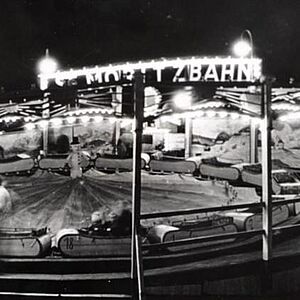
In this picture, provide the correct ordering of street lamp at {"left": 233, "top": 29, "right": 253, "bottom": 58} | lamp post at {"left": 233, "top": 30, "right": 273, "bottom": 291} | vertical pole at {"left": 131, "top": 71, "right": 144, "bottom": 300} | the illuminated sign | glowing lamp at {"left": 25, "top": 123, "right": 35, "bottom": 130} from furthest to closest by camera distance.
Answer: street lamp at {"left": 233, "top": 29, "right": 253, "bottom": 58} < the illuminated sign < glowing lamp at {"left": 25, "top": 123, "right": 35, "bottom": 130} < lamp post at {"left": 233, "top": 30, "right": 273, "bottom": 291} < vertical pole at {"left": 131, "top": 71, "right": 144, "bottom": 300}

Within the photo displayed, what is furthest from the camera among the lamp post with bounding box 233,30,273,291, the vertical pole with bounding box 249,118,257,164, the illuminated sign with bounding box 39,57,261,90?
the illuminated sign with bounding box 39,57,261,90

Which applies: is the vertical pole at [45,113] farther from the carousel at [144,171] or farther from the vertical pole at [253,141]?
the vertical pole at [253,141]

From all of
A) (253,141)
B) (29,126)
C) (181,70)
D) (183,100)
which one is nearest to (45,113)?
(29,126)

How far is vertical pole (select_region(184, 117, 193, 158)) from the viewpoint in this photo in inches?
308

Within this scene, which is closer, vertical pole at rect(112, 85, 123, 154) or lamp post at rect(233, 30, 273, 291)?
lamp post at rect(233, 30, 273, 291)

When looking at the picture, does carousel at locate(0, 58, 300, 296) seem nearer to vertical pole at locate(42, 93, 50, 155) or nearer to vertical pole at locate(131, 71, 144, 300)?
vertical pole at locate(42, 93, 50, 155)

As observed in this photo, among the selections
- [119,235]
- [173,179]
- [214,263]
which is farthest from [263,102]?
[119,235]

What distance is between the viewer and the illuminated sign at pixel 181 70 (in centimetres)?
880

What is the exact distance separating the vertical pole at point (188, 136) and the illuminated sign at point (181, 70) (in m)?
1.22

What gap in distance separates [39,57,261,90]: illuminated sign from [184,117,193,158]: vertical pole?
1.22m

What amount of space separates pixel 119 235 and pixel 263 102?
10.3ft

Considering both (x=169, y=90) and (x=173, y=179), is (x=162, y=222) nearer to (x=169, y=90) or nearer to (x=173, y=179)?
(x=173, y=179)

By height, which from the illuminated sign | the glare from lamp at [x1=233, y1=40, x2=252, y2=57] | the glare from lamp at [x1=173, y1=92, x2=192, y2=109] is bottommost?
the glare from lamp at [x1=173, y1=92, x2=192, y2=109]

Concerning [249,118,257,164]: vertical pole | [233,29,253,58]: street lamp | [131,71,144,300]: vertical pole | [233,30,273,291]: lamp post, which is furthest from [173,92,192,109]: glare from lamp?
[233,29,253,58]: street lamp
